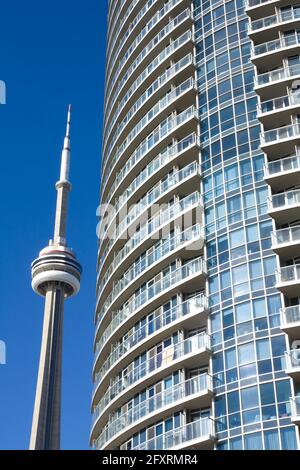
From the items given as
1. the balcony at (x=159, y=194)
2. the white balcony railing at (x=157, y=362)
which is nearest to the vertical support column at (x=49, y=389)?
the balcony at (x=159, y=194)

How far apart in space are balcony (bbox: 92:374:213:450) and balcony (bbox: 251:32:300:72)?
22.3 meters

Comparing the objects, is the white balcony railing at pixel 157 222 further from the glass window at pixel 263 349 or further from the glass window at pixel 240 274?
the glass window at pixel 263 349

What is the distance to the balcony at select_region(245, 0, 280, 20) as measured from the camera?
57.5 m

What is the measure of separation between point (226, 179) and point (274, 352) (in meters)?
13.3

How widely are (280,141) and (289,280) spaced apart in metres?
9.79

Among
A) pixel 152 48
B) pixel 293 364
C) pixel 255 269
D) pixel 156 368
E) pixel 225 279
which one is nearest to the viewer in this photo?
pixel 293 364

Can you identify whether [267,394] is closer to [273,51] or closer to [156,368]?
[156,368]

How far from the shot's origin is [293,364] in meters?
43.1

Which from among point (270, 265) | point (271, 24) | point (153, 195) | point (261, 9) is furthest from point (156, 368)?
point (261, 9)

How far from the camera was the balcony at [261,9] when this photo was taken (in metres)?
57.5

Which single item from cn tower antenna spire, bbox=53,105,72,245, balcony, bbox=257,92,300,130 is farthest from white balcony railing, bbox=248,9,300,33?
cn tower antenna spire, bbox=53,105,72,245

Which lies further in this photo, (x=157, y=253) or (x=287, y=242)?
(x=157, y=253)
